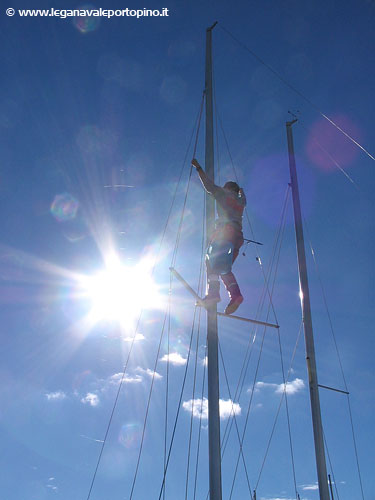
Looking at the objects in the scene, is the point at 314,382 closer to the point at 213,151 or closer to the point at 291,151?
the point at 213,151

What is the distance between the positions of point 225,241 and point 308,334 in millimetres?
6592

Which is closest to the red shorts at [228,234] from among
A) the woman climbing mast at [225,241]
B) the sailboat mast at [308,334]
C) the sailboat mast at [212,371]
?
the woman climbing mast at [225,241]

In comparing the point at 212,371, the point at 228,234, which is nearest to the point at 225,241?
the point at 228,234

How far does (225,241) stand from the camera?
820cm

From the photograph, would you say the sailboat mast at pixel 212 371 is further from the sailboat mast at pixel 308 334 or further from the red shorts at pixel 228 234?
the sailboat mast at pixel 308 334

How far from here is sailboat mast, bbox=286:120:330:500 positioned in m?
11.4

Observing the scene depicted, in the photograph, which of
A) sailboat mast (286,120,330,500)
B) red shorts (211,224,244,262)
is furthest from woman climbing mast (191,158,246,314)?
sailboat mast (286,120,330,500)

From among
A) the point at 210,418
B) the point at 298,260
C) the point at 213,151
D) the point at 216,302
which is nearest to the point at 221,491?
the point at 210,418

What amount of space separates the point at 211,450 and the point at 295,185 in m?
11.4

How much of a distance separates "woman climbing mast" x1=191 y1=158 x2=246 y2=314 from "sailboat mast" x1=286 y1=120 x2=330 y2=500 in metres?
5.84

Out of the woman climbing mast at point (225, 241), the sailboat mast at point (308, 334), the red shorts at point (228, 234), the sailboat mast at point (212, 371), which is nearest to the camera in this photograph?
the sailboat mast at point (212, 371)

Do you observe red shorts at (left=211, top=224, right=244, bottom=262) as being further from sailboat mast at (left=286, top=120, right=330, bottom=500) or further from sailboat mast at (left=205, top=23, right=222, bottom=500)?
sailboat mast at (left=286, top=120, right=330, bottom=500)

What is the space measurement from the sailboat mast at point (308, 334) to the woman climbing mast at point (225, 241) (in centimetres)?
584

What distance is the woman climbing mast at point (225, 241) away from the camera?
26.3 feet
